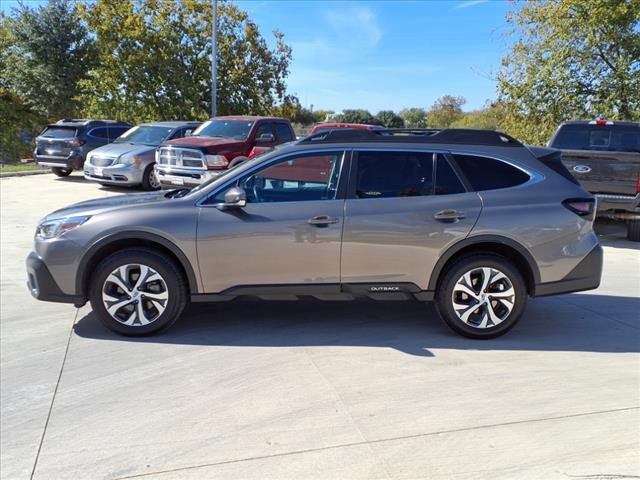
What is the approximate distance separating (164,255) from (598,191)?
7.61 meters

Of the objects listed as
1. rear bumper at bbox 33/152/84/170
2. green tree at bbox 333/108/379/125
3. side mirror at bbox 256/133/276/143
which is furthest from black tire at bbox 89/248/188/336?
green tree at bbox 333/108/379/125

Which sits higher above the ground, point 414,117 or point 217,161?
point 414,117

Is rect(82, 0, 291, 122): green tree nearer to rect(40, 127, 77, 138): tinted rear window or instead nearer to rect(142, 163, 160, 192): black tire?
rect(40, 127, 77, 138): tinted rear window

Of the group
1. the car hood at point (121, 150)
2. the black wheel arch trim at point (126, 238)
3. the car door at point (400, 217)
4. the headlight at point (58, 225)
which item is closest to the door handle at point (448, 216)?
the car door at point (400, 217)

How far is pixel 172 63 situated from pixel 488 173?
22.4 metres

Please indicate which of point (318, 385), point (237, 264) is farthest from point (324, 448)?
point (237, 264)

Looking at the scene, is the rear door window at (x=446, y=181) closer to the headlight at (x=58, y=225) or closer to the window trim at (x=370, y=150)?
the window trim at (x=370, y=150)

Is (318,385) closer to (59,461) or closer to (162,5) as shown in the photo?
(59,461)

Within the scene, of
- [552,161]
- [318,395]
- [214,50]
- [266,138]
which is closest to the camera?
[318,395]

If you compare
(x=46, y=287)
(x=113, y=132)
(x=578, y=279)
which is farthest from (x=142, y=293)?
(x=113, y=132)

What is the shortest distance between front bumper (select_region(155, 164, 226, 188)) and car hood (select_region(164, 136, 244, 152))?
0.48 meters

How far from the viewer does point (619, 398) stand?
3881 millimetres

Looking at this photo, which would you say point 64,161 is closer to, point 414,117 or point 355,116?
point 355,116

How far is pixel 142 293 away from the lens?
4.75 metres
